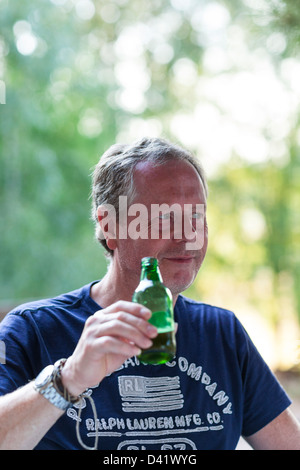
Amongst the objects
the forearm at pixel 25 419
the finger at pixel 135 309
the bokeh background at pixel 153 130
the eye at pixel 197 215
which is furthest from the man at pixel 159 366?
the bokeh background at pixel 153 130

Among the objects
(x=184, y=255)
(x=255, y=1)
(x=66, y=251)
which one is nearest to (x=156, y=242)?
(x=184, y=255)

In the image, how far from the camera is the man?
1155 mm

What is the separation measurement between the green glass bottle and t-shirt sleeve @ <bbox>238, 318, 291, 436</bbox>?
479mm

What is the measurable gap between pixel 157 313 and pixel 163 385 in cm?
38

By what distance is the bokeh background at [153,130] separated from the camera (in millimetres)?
4676

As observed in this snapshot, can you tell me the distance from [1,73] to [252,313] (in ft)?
10.2

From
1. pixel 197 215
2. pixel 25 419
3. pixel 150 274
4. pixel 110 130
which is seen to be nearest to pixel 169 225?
pixel 197 215

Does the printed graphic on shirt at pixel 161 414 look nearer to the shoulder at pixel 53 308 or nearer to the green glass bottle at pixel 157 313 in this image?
the shoulder at pixel 53 308

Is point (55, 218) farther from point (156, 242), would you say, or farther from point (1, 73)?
point (156, 242)

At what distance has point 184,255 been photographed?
120 centimetres

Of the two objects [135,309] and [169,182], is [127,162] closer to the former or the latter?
[169,182]

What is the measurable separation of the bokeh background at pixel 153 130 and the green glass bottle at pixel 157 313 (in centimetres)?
369

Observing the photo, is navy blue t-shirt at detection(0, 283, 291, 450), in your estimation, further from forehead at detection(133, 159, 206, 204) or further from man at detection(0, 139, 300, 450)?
forehead at detection(133, 159, 206, 204)

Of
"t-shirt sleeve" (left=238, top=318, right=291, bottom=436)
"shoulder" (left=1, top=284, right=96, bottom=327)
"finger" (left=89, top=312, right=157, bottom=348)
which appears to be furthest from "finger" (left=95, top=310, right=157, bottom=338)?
"t-shirt sleeve" (left=238, top=318, right=291, bottom=436)
